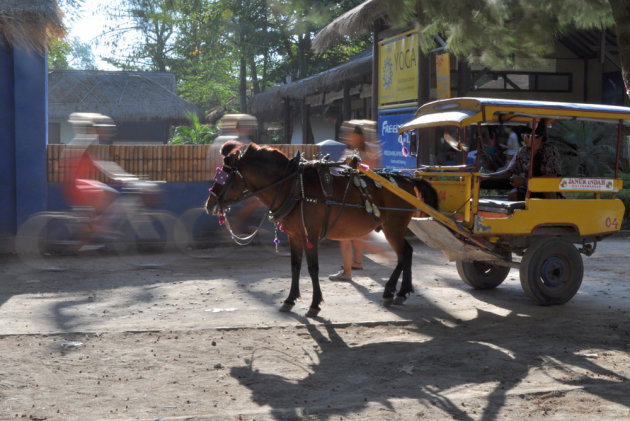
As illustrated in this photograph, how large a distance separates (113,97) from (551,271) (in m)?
23.2

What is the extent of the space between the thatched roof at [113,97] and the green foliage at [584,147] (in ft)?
53.4

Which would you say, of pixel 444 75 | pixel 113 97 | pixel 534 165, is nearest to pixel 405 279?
pixel 534 165

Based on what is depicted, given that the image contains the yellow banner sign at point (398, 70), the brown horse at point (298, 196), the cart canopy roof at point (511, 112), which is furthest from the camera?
the yellow banner sign at point (398, 70)

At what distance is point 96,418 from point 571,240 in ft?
18.8

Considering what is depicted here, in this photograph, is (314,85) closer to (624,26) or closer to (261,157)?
(261,157)

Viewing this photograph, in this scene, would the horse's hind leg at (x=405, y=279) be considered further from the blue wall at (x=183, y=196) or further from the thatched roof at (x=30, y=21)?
the thatched roof at (x=30, y=21)

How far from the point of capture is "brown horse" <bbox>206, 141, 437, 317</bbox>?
719 cm

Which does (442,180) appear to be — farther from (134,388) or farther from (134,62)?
(134,62)

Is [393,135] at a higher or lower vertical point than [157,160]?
higher

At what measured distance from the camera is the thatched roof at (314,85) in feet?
58.4

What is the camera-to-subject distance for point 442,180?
8.15m

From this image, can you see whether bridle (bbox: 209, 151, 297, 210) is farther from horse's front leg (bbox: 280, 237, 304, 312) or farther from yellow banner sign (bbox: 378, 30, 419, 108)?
yellow banner sign (bbox: 378, 30, 419, 108)

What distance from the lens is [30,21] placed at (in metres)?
10.8

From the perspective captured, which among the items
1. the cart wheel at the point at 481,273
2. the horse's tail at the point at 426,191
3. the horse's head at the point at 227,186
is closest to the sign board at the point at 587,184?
the horse's tail at the point at 426,191
